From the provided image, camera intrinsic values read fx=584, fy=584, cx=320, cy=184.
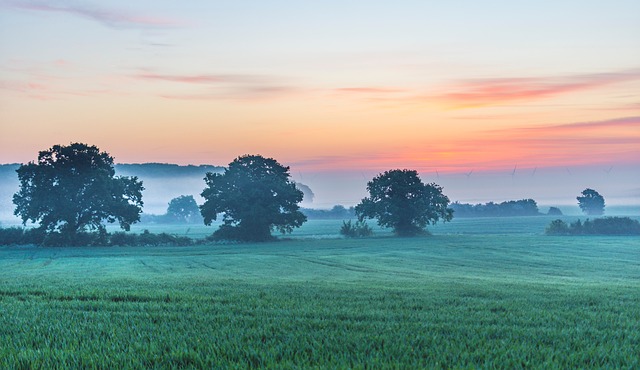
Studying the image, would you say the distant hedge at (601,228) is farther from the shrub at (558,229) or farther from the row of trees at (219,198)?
the row of trees at (219,198)

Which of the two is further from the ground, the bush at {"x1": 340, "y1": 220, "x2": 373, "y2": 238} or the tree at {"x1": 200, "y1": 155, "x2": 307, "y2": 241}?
the tree at {"x1": 200, "y1": 155, "x2": 307, "y2": 241}

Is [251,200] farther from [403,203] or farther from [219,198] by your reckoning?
[403,203]

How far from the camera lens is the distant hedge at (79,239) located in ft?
232

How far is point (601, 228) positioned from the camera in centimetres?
9300

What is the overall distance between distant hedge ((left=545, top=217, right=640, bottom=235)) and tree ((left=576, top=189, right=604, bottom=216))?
107 metres

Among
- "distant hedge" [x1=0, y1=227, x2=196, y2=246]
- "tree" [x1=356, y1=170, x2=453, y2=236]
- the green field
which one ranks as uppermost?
"tree" [x1=356, y1=170, x2=453, y2=236]

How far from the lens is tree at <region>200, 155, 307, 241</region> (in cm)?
7975

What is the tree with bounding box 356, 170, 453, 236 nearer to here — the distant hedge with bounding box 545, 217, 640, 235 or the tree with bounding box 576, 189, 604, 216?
the distant hedge with bounding box 545, 217, 640, 235

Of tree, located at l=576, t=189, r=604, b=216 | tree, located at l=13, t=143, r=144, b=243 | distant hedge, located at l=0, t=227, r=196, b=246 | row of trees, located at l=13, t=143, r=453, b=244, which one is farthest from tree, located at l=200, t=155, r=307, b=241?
tree, located at l=576, t=189, r=604, b=216

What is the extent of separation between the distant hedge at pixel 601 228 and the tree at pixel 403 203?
18.6 meters

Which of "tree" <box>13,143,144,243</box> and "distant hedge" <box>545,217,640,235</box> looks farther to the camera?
"distant hedge" <box>545,217,640,235</box>

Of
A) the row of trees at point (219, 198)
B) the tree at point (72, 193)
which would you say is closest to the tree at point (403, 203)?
the row of trees at point (219, 198)

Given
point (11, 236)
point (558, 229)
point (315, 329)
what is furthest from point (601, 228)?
point (315, 329)

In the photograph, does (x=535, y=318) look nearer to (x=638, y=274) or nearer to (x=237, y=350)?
(x=237, y=350)
